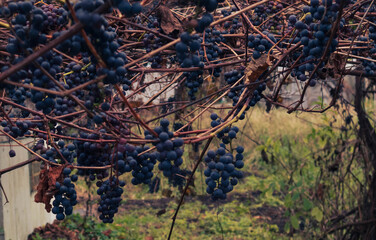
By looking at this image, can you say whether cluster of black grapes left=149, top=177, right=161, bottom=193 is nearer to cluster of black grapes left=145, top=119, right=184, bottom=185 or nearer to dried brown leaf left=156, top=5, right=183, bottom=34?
dried brown leaf left=156, top=5, right=183, bottom=34

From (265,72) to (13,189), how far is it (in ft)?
12.6

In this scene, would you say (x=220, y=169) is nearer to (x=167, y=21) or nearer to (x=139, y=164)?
(x=139, y=164)

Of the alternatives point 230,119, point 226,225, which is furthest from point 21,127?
point 226,225

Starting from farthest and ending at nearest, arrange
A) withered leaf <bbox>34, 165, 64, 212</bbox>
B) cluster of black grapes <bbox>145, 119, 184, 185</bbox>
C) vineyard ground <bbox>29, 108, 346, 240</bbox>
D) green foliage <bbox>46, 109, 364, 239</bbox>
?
vineyard ground <bbox>29, 108, 346, 240</bbox>, green foliage <bbox>46, 109, 364, 239</bbox>, withered leaf <bbox>34, 165, 64, 212</bbox>, cluster of black grapes <bbox>145, 119, 184, 185</bbox>

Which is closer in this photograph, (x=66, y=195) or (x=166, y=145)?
(x=166, y=145)

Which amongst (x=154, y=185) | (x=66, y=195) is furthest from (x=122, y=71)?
(x=154, y=185)

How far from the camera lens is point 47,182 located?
4.64 ft

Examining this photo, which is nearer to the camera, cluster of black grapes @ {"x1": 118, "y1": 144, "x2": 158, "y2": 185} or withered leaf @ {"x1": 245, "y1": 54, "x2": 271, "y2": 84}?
cluster of black grapes @ {"x1": 118, "y1": 144, "x2": 158, "y2": 185}

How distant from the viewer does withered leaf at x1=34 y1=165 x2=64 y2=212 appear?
4.50ft

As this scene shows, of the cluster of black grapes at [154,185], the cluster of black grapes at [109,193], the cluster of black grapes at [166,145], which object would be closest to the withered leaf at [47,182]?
the cluster of black grapes at [109,193]

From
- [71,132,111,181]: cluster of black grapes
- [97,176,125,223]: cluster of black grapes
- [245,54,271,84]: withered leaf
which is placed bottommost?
[97,176,125,223]: cluster of black grapes

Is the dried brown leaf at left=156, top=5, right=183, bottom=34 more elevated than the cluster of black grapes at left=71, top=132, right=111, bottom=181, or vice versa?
the dried brown leaf at left=156, top=5, right=183, bottom=34

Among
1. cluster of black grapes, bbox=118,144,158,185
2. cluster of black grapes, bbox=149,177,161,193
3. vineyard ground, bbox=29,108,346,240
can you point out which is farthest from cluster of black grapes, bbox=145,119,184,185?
vineyard ground, bbox=29,108,346,240

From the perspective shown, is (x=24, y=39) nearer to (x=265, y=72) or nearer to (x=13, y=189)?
(x=265, y=72)
